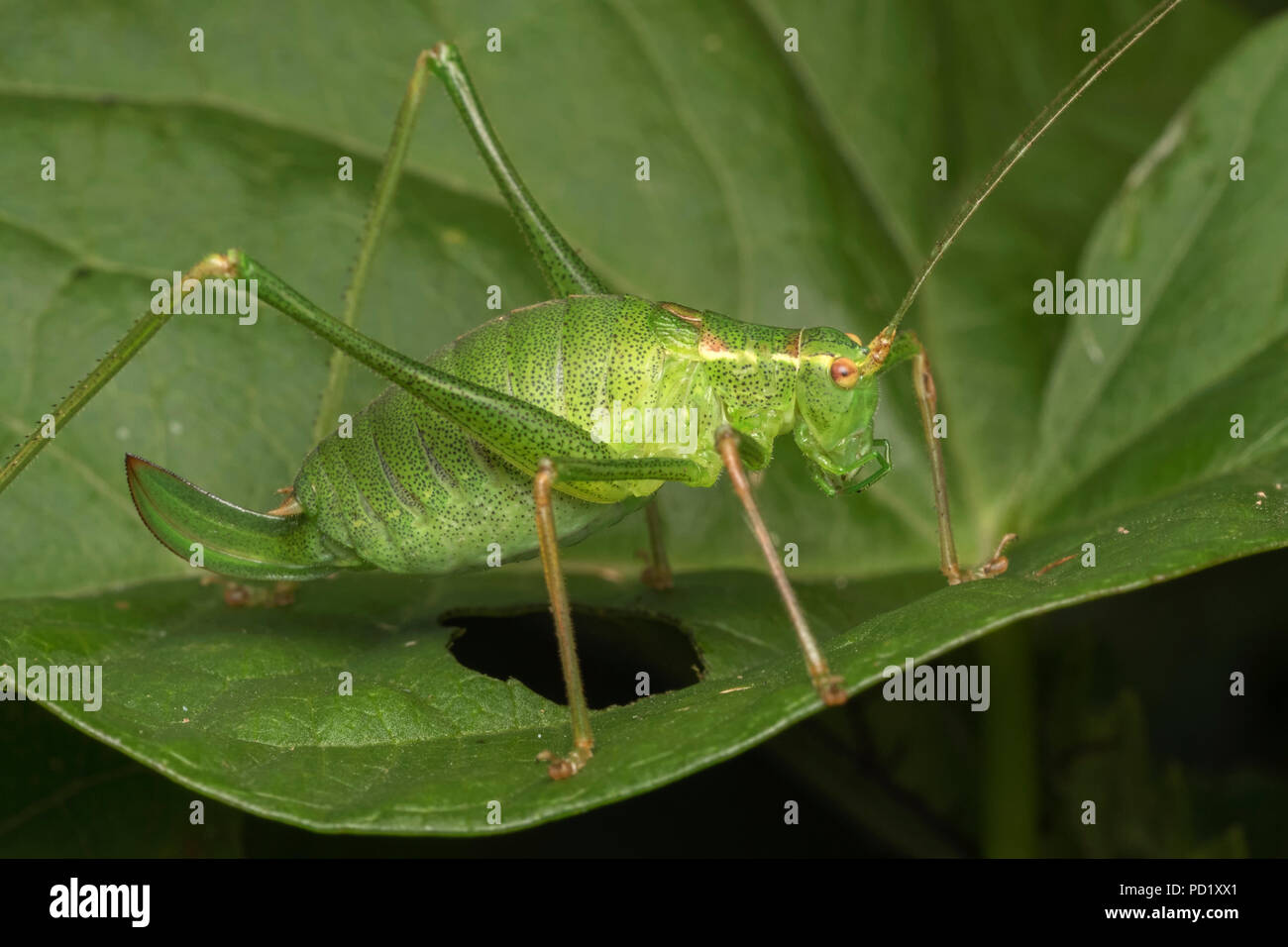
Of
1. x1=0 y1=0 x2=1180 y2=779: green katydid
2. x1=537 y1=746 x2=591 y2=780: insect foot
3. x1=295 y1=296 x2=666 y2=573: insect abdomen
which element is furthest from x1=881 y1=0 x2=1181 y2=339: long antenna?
x1=537 y1=746 x2=591 y2=780: insect foot

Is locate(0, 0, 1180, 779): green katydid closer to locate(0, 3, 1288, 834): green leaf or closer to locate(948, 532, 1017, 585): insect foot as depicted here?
locate(948, 532, 1017, 585): insect foot

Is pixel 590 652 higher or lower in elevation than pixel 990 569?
lower

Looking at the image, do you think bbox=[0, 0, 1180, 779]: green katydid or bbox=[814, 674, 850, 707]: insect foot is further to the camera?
bbox=[0, 0, 1180, 779]: green katydid

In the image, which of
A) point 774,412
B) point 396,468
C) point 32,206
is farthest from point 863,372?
point 32,206

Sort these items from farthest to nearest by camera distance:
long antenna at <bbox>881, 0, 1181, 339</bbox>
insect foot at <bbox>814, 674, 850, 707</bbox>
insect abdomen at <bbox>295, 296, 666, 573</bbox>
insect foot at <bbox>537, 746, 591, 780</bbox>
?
insect abdomen at <bbox>295, 296, 666, 573</bbox> < long antenna at <bbox>881, 0, 1181, 339</bbox> < insect foot at <bbox>537, 746, 591, 780</bbox> < insect foot at <bbox>814, 674, 850, 707</bbox>

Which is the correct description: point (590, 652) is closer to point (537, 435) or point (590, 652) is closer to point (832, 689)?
point (537, 435)

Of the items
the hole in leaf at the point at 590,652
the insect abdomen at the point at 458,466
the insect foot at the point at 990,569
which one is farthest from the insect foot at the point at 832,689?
the insect abdomen at the point at 458,466

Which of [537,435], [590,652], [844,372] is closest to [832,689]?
[590,652]
